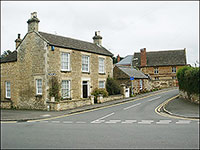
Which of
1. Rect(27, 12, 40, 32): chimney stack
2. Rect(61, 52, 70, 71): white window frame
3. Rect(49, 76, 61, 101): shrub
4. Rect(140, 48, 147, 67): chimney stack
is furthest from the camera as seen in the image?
Rect(140, 48, 147, 67): chimney stack

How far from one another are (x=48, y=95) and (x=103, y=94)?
7.39 m

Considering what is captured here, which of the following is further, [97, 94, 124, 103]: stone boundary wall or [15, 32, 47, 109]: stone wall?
[97, 94, 124, 103]: stone boundary wall

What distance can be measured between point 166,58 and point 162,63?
1.96 meters

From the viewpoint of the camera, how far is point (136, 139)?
7875mm

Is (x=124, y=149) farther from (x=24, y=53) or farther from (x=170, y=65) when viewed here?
(x=170, y=65)

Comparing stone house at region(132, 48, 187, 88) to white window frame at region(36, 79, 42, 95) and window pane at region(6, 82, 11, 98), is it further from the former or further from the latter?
window pane at region(6, 82, 11, 98)

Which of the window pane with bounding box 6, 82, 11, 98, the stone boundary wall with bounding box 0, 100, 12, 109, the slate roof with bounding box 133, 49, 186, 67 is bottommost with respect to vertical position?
the stone boundary wall with bounding box 0, 100, 12, 109

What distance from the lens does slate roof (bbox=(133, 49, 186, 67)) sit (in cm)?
5136

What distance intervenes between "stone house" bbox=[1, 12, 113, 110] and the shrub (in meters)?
0.35

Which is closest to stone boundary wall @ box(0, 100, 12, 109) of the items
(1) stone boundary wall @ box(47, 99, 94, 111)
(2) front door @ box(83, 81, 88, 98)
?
(1) stone boundary wall @ box(47, 99, 94, 111)

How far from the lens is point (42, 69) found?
824 inches

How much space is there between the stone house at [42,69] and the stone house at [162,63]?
2978cm

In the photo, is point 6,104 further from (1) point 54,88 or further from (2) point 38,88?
(1) point 54,88

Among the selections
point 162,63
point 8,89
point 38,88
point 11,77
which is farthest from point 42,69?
point 162,63
